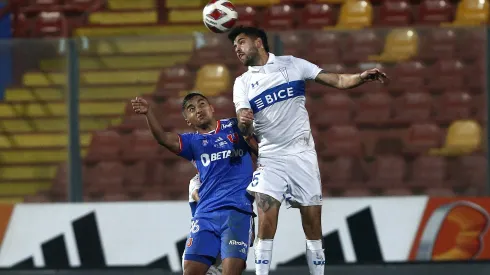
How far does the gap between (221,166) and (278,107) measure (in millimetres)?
635

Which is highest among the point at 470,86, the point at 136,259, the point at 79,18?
the point at 79,18

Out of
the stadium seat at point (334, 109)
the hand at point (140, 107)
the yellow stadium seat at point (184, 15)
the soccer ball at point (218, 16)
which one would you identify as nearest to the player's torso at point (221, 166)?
the hand at point (140, 107)

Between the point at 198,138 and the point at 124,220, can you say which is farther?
the point at 124,220

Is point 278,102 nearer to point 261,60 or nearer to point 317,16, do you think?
point 261,60

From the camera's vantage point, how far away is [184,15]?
15.0 metres

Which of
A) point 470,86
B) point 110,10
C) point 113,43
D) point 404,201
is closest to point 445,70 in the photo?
point 470,86

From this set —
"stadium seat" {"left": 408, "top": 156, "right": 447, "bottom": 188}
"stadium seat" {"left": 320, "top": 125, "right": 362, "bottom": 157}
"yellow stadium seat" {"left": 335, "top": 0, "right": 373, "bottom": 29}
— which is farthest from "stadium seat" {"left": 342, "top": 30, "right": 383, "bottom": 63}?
"yellow stadium seat" {"left": 335, "top": 0, "right": 373, "bottom": 29}

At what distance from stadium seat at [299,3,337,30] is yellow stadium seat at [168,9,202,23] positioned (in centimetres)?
155

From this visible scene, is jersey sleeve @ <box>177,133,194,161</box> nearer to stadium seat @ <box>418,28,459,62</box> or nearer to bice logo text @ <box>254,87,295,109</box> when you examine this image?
bice logo text @ <box>254,87,295,109</box>

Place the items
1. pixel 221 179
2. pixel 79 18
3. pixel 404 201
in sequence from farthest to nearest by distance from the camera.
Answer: pixel 79 18 < pixel 404 201 < pixel 221 179

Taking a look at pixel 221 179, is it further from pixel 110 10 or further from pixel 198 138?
pixel 110 10

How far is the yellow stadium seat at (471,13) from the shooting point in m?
13.7

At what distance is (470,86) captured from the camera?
1120 cm

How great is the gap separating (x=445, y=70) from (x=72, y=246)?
A: 4.25 meters
